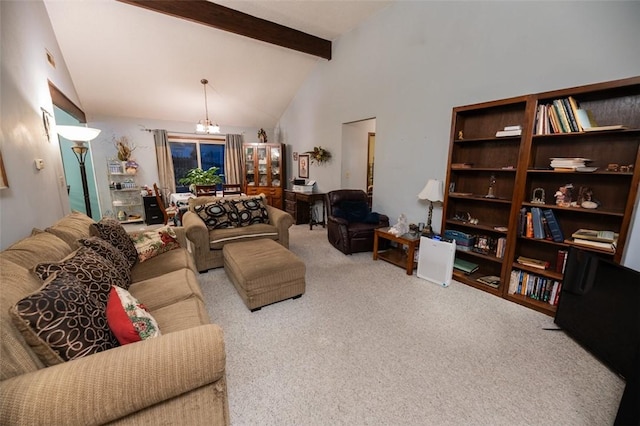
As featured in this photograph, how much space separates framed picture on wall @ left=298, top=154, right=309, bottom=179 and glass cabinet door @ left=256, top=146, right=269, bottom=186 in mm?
858

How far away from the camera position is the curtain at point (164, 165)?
18.8ft

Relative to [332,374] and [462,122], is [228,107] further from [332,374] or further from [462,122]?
[332,374]

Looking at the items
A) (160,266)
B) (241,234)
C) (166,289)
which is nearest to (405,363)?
(166,289)

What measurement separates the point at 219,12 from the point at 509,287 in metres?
4.76

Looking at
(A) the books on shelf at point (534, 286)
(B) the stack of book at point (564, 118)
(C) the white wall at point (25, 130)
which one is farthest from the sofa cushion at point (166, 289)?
(B) the stack of book at point (564, 118)

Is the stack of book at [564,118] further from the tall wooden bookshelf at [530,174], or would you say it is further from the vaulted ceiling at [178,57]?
the vaulted ceiling at [178,57]

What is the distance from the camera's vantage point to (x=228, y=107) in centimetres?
568

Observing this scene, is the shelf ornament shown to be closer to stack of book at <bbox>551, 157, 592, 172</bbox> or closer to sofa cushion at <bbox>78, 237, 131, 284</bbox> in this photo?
stack of book at <bbox>551, 157, 592, 172</bbox>

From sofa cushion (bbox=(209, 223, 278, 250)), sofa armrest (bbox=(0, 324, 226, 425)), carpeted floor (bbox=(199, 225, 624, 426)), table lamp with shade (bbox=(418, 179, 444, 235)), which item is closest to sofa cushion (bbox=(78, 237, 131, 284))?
carpeted floor (bbox=(199, 225, 624, 426))

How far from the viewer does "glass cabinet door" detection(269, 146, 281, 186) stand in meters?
6.07

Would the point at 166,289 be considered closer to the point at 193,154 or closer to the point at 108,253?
the point at 108,253

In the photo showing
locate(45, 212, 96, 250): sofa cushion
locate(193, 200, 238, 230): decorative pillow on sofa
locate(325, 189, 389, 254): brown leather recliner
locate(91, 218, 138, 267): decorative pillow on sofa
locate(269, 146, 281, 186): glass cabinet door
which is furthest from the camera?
locate(269, 146, 281, 186): glass cabinet door

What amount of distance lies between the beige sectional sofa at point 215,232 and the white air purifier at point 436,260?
5.50 ft

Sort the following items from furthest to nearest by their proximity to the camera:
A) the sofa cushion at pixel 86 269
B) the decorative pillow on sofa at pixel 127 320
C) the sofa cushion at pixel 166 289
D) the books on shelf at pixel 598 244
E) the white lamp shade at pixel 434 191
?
the white lamp shade at pixel 434 191 < the books on shelf at pixel 598 244 < the sofa cushion at pixel 166 289 < the sofa cushion at pixel 86 269 < the decorative pillow on sofa at pixel 127 320
